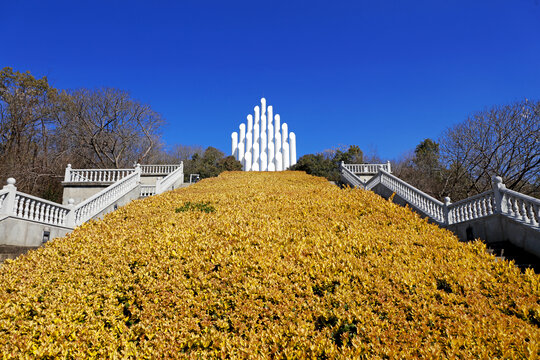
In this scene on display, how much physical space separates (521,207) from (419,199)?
4.54 meters

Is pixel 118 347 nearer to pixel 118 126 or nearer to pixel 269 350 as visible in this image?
pixel 269 350

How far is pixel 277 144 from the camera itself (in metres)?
55.5

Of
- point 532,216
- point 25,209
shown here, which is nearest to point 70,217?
point 25,209

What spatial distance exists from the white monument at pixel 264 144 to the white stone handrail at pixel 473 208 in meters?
42.9

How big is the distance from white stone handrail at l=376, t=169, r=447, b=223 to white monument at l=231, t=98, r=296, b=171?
37.8 metres

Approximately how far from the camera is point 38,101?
25.4 meters

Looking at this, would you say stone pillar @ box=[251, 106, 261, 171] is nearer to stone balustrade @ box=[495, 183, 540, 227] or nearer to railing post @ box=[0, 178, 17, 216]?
railing post @ box=[0, 178, 17, 216]

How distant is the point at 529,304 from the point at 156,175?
2264 centimetres

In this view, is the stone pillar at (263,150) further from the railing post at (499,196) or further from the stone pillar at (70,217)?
the railing post at (499,196)

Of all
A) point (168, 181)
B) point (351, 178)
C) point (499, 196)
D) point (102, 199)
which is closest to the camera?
point (499, 196)

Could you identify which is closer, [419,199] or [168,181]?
[419,199]

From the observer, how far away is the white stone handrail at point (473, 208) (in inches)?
348

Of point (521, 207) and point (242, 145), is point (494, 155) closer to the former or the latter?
point (521, 207)

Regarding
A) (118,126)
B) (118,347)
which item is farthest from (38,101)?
(118,347)
